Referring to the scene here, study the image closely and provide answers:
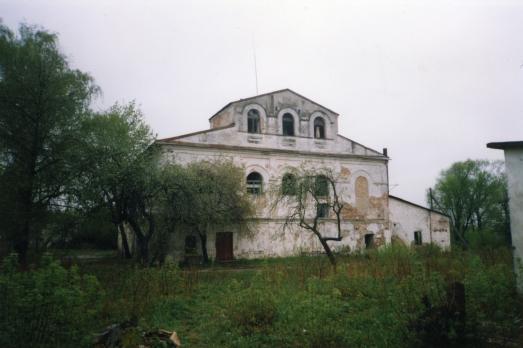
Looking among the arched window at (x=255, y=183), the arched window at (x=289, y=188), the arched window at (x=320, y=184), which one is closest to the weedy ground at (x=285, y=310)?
the arched window at (x=320, y=184)

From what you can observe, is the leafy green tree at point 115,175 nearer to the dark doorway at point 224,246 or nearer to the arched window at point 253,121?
the dark doorway at point 224,246

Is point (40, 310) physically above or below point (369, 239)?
above

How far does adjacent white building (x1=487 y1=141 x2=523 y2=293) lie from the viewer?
8.71 metres

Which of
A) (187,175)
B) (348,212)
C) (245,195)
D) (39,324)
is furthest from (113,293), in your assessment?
(348,212)

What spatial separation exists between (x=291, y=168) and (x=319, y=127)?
423cm

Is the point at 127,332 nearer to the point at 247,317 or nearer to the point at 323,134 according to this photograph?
the point at 247,317

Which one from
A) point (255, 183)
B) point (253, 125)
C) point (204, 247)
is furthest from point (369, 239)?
point (204, 247)

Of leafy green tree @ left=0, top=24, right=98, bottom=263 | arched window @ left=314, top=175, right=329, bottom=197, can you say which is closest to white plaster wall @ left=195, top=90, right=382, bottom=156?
arched window @ left=314, top=175, right=329, bottom=197

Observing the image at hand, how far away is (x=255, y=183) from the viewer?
24578 millimetres

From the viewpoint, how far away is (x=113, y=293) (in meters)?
9.48

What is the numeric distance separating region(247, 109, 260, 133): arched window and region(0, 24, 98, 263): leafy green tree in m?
11.2

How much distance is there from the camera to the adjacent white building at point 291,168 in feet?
75.9

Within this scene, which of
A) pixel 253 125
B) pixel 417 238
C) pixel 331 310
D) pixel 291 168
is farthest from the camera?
pixel 417 238

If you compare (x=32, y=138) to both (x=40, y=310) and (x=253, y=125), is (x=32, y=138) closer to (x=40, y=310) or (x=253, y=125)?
(x=40, y=310)
